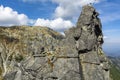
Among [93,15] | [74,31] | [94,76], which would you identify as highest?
[93,15]

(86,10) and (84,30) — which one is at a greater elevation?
(86,10)

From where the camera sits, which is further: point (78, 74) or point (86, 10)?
point (86, 10)

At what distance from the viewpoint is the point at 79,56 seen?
48219 mm

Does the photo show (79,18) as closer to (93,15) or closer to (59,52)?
(93,15)

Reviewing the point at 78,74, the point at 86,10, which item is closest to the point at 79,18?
the point at 86,10

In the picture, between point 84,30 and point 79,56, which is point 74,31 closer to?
point 84,30

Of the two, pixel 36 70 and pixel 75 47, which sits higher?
pixel 75 47

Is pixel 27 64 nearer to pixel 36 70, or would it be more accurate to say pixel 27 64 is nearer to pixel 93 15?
pixel 36 70

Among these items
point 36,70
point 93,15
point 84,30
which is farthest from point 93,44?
point 36,70

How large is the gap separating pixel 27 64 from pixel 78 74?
38.3 feet

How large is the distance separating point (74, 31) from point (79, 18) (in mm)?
2961

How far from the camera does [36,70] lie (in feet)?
164

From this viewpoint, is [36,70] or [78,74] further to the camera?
[36,70]

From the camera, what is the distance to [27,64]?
52.5m
